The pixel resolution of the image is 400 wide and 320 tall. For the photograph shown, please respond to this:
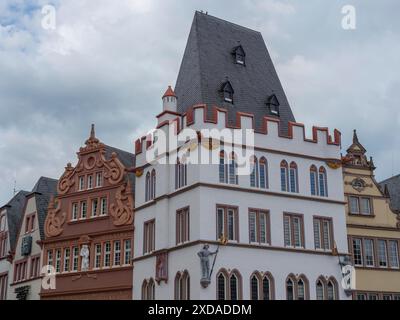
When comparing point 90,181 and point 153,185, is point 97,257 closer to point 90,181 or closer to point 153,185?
point 90,181

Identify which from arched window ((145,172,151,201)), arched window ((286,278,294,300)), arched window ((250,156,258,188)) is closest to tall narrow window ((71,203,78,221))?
arched window ((145,172,151,201))

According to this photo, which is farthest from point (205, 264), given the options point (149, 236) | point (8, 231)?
point (8, 231)

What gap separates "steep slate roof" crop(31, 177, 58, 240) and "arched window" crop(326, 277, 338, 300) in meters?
24.0

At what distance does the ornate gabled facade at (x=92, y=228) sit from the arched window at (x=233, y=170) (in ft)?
30.7

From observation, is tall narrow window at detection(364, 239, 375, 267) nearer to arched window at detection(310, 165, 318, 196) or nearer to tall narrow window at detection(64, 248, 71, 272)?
arched window at detection(310, 165, 318, 196)

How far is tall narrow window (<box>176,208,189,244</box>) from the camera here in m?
42.1

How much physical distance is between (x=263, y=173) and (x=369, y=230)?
1017 centimetres

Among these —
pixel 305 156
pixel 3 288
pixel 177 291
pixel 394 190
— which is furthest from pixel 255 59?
pixel 3 288

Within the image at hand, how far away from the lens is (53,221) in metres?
53.8

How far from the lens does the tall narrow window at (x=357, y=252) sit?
4766 centimetres

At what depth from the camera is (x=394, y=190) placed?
56375mm

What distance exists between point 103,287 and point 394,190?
25215mm
